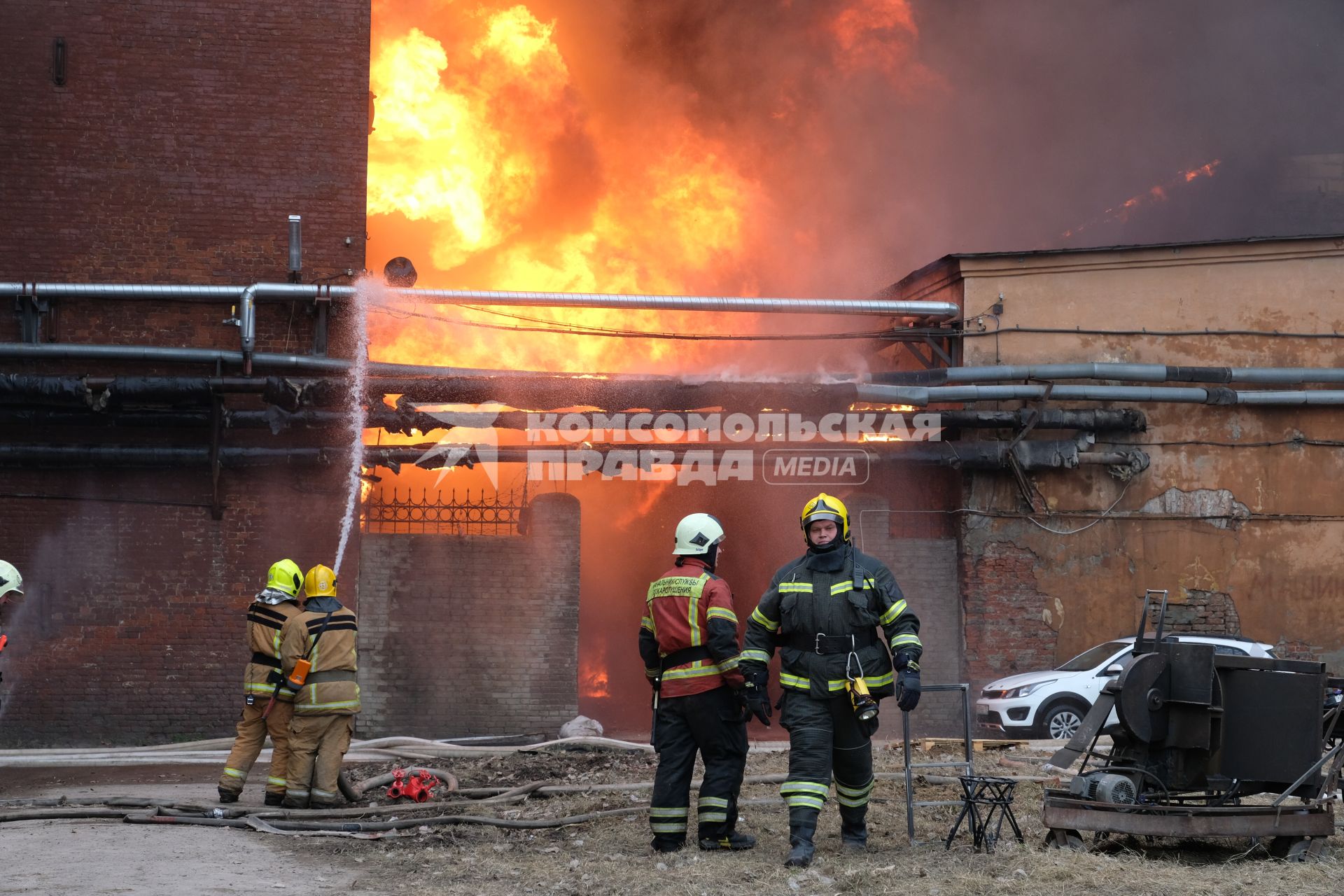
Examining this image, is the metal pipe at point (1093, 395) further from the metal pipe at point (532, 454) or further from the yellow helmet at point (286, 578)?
the yellow helmet at point (286, 578)

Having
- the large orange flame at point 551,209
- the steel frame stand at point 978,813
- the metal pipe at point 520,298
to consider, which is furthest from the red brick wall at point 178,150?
the steel frame stand at point 978,813

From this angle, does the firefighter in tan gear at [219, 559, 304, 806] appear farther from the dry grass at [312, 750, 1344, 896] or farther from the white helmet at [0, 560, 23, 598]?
the white helmet at [0, 560, 23, 598]

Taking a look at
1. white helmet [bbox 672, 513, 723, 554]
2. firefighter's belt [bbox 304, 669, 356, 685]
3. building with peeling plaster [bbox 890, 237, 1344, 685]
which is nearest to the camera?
white helmet [bbox 672, 513, 723, 554]

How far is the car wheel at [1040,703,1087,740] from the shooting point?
509 inches

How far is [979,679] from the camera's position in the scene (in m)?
14.5

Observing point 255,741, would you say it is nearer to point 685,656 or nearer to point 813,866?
point 685,656

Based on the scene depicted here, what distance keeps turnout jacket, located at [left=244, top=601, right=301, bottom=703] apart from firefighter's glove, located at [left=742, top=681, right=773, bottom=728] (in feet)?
11.1

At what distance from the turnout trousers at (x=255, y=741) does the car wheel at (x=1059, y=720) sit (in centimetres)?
785

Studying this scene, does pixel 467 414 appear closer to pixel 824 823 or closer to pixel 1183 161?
pixel 824 823

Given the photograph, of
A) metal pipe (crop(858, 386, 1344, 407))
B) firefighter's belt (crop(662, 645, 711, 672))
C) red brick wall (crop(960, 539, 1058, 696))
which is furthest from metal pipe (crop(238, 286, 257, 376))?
red brick wall (crop(960, 539, 1058, 696))

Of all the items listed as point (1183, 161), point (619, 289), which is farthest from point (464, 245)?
point (1183, 161)

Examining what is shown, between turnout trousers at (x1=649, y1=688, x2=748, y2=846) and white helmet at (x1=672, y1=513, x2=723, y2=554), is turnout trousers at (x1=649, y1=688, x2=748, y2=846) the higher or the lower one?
the lower one

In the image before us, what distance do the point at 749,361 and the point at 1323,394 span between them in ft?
22.5

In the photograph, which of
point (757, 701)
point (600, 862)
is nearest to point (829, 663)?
point (757, 701)
